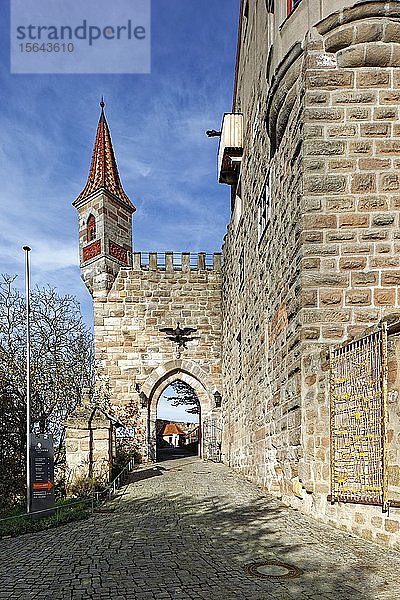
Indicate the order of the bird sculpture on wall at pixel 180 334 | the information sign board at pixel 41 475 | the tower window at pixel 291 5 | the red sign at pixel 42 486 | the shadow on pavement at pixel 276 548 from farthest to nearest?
1. the bird sculpture on wall at pixel 180 334
2. the red sign at pixel 42 486
3. the information sign board at pixel 41 475
4. the tower window at pixel 291 5
5. the shadow on pavement at pixel 276 548

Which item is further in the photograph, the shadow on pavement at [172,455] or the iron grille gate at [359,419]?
the shadow on pavement at [172,455]

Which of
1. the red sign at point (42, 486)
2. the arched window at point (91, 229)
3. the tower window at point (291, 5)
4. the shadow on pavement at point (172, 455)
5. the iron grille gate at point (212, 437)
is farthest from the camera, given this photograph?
the shadow on pavement at point (172, 455)

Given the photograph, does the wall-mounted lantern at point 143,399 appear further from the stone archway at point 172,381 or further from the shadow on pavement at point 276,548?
the shadow on pavement at point 276,548

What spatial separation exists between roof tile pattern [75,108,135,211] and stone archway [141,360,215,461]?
6.28m

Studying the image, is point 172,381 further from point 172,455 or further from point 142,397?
point 172,455

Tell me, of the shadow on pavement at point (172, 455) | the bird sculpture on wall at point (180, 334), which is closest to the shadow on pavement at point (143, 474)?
the bird sculpture on wall at point (180, 334)

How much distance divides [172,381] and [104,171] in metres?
8.00

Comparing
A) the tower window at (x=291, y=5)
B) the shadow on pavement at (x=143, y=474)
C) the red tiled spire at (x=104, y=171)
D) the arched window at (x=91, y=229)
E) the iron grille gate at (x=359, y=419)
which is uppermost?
the red tiled spire at (x=104, y=171)

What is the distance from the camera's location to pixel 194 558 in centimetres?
576

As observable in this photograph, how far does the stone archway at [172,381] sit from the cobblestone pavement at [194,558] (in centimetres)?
1298

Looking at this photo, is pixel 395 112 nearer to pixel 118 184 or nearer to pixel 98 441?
pixel 98 441

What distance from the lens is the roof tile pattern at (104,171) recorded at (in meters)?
23.9

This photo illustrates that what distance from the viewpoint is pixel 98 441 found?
12094 mm

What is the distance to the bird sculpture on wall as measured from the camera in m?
22.6
